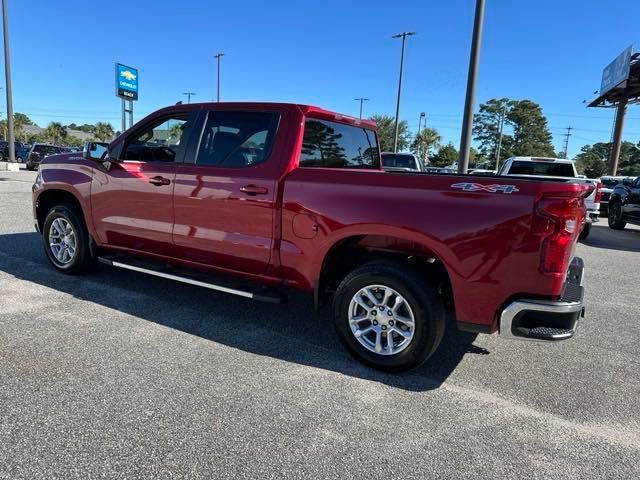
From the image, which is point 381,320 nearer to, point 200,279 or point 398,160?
point 200,279

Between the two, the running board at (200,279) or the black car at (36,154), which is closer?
the running board at (200,279)

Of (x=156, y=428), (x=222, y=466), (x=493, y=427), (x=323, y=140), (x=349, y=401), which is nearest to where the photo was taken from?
(x=222, y=466)

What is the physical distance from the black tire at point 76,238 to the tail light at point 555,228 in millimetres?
4630

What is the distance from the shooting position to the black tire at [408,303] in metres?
3.31

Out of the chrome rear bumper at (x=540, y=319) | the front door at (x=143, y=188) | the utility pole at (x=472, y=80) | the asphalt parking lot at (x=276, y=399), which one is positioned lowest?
the asphalt parking lot at (x=276, y=399)

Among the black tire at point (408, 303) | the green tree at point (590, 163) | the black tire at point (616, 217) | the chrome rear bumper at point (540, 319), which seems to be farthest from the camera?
the green tree at point (590, 163)

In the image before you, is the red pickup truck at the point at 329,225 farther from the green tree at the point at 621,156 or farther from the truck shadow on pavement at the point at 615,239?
the green tree at the point at 621,156

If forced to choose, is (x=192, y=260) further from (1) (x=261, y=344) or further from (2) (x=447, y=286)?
(2) (x=447, y=286)

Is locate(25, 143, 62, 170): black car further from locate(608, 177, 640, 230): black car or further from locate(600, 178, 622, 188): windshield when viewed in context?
locate(600, 178, 622, 188): windshield

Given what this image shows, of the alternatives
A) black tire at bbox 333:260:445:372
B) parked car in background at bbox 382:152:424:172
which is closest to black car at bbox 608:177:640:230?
parked car in background at bbox 382:152:424:172

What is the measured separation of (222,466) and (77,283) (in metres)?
3.72

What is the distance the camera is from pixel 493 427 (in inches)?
113

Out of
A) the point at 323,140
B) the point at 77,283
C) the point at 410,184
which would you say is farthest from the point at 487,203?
the point at 77,283

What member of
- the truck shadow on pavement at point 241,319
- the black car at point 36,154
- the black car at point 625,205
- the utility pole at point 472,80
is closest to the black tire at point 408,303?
the truck shadow on pavement at point 241,319
